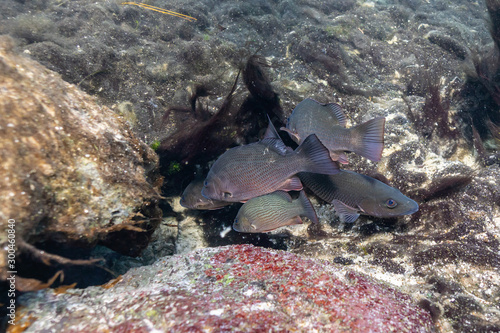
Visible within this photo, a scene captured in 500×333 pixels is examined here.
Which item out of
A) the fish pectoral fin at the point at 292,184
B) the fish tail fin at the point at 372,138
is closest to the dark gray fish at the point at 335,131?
the fish tail fin at the point at 372,138

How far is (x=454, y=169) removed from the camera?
3.34 metres

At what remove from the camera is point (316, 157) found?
2.60 m

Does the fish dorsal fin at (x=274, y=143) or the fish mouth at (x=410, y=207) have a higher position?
the fish dorsal fin at (x=274, y=143)

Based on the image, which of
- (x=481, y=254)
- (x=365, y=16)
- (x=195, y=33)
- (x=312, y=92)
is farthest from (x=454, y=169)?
(x=365, y=16)

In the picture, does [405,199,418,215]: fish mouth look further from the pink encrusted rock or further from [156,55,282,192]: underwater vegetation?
[156,55,282,192]: underwater vegetation

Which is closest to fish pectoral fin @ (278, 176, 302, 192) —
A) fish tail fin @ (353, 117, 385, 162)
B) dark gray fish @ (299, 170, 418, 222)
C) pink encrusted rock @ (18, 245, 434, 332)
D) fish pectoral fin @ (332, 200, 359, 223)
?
dark gray fish @ (299, 170, 418, 222)

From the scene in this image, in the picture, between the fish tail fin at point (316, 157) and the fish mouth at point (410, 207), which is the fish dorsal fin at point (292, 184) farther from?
the fish mouth at point (410, 207)

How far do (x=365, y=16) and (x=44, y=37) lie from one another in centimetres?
871

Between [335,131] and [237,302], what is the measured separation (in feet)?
6.90

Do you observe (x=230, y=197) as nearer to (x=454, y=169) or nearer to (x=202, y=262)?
(x=202, y=262)

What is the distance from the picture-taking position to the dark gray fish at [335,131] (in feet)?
9.07

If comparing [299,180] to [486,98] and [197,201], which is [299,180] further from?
[486,98]

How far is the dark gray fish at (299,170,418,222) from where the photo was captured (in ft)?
8.66

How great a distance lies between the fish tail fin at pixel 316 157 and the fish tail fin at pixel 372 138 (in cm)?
50
